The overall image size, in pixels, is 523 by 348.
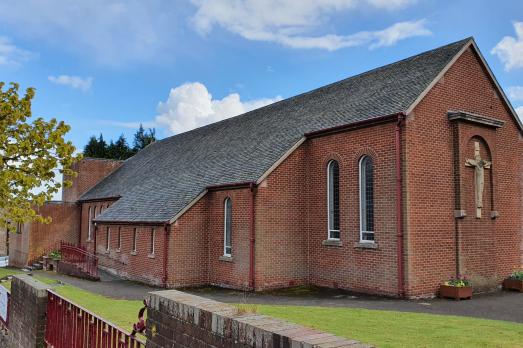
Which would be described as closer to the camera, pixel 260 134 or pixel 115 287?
pixel 115 287

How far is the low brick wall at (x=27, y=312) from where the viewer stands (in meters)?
8.94

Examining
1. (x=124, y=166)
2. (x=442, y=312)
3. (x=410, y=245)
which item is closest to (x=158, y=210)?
(x=410, y=245)

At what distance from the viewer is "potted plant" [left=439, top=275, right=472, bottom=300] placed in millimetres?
15367

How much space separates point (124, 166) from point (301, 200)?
84.0 ft

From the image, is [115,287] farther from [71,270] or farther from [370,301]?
[370,301]

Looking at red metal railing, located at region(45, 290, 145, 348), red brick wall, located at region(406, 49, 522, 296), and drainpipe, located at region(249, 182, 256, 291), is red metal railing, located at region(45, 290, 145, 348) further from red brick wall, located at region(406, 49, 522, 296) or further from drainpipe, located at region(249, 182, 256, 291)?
red brick wall, located at region(406, 49, 522, 296)

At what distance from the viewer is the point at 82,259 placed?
26469mm

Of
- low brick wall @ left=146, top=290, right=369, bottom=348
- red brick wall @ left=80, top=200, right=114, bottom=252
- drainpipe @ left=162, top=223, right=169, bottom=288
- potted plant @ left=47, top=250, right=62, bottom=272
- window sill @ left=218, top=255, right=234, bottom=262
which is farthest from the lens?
red brick wall @ left=80, top=200, right=114, bottom=252

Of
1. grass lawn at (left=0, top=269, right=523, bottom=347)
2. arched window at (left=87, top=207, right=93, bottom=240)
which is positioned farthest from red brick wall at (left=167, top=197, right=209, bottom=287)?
arched window at (left=87, top=207, right=93, bottom=240)

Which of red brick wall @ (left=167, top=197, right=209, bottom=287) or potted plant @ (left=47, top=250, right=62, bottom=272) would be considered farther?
potted plant @ (left=47, top=250, right=62, bottom=272)

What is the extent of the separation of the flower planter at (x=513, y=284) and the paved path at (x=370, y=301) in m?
0.60

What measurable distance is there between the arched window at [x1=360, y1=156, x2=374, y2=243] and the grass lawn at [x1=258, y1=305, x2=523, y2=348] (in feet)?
14.1

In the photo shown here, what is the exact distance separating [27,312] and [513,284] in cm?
1646

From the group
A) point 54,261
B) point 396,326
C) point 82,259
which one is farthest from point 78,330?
point 54,261
